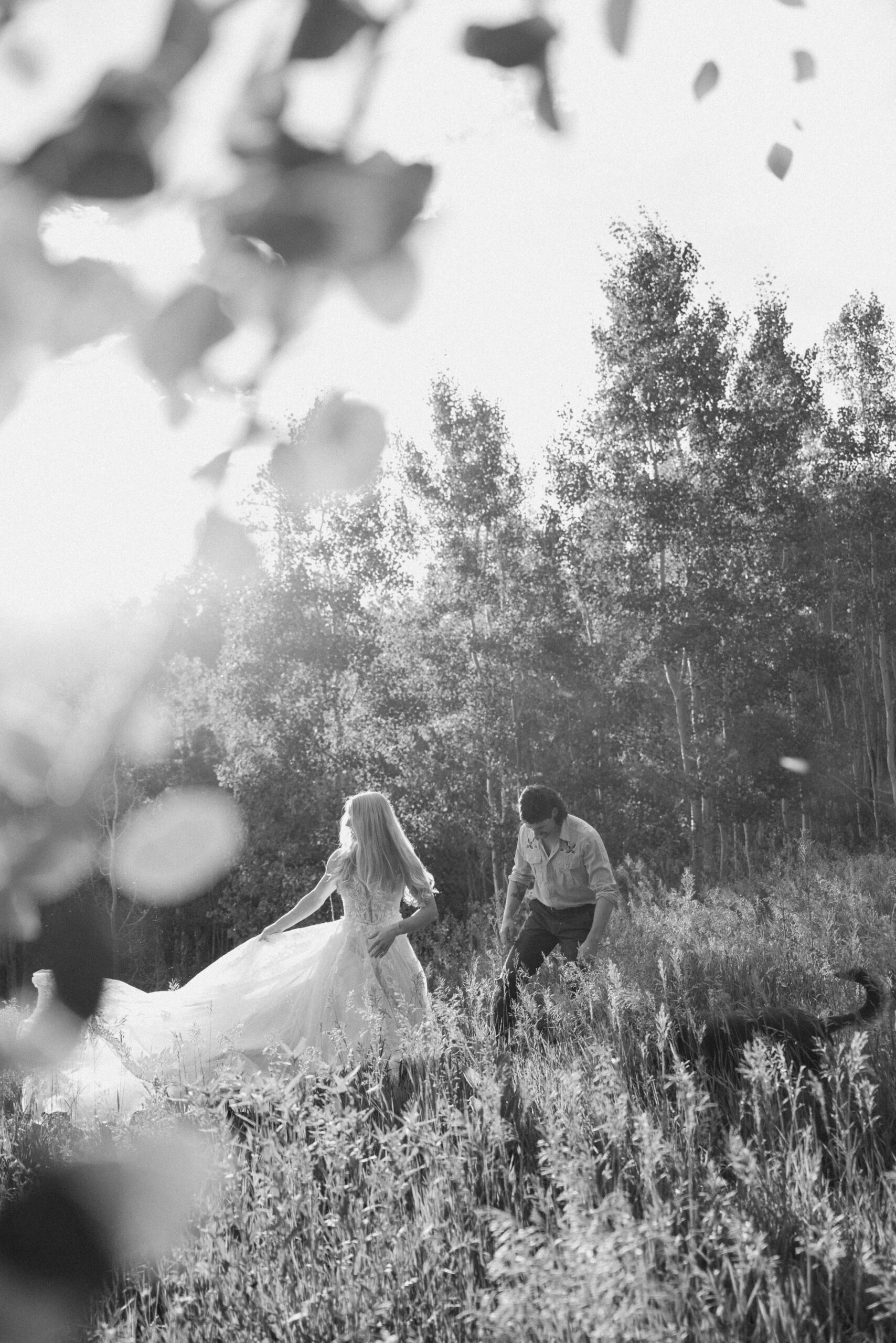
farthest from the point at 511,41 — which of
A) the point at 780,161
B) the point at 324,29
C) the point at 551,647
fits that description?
the point at 551,647

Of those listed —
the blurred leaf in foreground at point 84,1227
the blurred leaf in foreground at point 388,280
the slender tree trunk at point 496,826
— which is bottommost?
the slender tree trunk at point 496,826

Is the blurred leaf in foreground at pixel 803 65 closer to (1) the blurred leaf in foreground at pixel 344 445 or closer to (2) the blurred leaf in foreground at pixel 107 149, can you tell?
(1) the blurred leaf in foreground at pixel 344 445

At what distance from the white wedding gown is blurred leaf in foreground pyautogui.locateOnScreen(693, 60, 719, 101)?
4.46m

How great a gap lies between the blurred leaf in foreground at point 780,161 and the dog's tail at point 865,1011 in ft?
11.1

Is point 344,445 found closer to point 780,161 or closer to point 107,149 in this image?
point 107,149

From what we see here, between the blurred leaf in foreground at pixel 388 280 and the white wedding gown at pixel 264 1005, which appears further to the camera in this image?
the white wedding gown at pixel 264 1005

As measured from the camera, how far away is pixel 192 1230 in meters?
3.17

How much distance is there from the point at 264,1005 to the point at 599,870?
234 centimetres

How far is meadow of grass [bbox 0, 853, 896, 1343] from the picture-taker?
217 cm

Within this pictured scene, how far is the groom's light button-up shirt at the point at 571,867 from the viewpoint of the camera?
6.94 metres

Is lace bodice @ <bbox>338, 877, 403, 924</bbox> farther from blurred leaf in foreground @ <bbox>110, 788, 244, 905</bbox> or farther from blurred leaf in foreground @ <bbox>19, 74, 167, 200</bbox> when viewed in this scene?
blurred leaf in foreground @ <bbox>110, 788, 244, 905</bbox>

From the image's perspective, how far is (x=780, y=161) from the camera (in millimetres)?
1806

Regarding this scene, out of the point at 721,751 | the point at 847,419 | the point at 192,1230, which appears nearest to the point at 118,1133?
the point at 192,1230

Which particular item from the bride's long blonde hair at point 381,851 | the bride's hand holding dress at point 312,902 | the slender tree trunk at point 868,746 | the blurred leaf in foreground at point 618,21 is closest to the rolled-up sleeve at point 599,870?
the bride's long blonde hair at point 381,851
